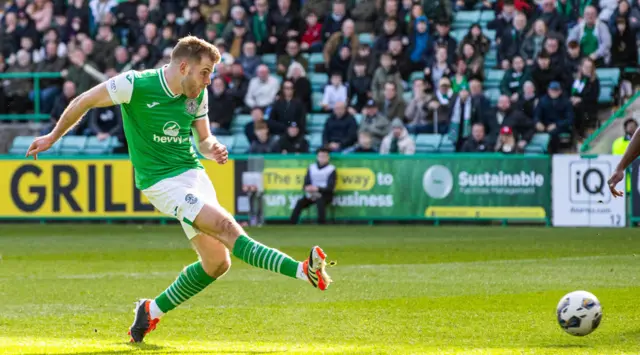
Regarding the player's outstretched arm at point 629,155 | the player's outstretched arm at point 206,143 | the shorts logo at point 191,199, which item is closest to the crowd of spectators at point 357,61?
the player's outstretched arm at point 629,155

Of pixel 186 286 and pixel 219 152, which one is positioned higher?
pixel 219 152

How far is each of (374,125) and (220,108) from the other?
12.3 ft

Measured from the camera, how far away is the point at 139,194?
25125mm

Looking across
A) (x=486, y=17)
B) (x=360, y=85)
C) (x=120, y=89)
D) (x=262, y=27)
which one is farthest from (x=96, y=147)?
(x=120, y=89)

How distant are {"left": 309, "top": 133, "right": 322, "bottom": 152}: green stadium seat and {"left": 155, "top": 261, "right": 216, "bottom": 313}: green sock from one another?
54.5 feet

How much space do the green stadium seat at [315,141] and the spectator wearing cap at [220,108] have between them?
1.97 metres

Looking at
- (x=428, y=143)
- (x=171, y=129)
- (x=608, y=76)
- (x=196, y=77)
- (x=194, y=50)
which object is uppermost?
(x=608, y=76)

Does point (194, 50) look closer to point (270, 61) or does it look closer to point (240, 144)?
point (240, 144)

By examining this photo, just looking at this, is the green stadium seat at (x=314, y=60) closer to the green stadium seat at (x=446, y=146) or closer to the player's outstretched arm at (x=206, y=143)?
the green stadium seat at (x=446, y=146)

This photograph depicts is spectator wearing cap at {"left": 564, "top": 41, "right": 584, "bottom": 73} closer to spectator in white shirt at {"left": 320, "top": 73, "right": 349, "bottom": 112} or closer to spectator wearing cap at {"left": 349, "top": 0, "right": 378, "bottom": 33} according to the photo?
spectator in white shirt at {"left": 320, "top": 73, "right": 349, "bottom": 112}

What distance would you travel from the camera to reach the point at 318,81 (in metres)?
27.0

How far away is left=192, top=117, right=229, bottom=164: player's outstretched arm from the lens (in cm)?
896

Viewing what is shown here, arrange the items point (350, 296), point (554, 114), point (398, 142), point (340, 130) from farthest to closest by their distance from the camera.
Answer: point (340, 130) < point (398, 142) < point (554, 114) < point (350, 296)

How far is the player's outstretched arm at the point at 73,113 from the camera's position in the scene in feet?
27.5
